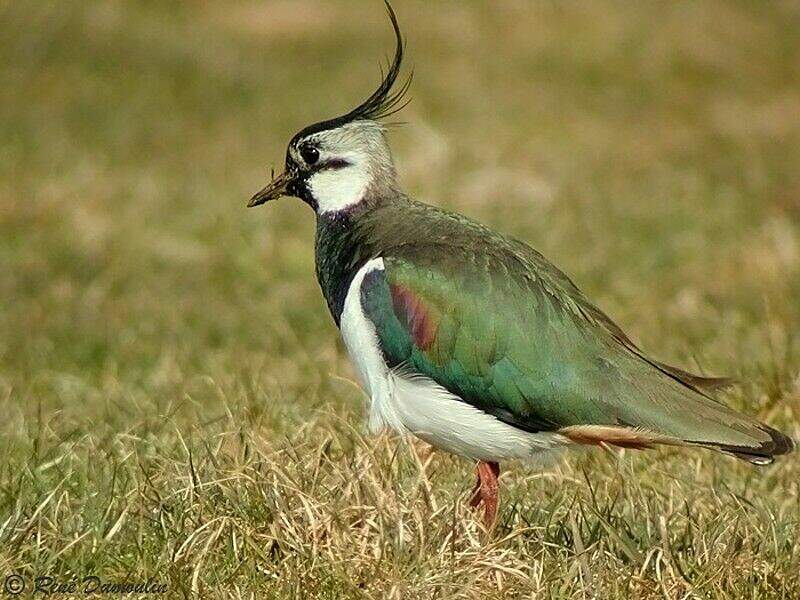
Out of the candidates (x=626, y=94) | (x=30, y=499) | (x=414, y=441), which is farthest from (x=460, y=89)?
(x=30, y=499)

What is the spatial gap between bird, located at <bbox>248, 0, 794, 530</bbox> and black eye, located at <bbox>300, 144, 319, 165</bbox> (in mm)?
604

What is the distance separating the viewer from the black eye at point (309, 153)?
5340 mm

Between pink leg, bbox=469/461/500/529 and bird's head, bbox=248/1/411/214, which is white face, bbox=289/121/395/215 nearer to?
bird's head, bbox=248/1/411/214

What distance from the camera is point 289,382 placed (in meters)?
6.52

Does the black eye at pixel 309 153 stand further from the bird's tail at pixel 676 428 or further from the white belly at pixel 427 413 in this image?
the bird's tail at pixel 676 428

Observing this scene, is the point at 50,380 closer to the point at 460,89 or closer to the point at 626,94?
the point at 460,89

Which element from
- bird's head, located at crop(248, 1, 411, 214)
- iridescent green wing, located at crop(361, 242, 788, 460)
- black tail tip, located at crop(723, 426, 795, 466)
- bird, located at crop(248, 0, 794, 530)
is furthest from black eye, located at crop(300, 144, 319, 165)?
black tail tip, located at crop(723, 426, 795, 466)

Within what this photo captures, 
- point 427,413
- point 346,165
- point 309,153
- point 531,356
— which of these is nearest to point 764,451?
point 531,356

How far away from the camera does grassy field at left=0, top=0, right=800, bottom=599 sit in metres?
4.20

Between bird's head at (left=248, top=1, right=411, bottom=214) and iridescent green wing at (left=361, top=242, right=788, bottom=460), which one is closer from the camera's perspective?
iridescent green wing at (left=361, top=242, right=788, bottom=460)

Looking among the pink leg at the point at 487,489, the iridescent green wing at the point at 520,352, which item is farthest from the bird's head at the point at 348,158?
the pink leg at the point at 487,489

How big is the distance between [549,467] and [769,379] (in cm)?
136

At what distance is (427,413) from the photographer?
4539mm

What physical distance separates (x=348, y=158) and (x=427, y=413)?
3.67 feet
